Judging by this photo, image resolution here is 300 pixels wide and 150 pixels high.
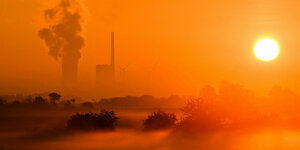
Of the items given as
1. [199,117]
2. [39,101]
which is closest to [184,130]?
[199,117]

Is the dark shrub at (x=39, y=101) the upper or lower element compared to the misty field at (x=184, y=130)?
upper

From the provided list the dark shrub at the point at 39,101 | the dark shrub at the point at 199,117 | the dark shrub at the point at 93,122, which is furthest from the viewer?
the dark shrub at the point at 39,101

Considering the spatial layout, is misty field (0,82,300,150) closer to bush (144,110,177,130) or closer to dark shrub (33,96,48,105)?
bush (144,110,177,130)

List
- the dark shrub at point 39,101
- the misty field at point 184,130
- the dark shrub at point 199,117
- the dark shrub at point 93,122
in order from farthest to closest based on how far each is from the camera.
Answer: the dark shrub at point 39,101, the dark shrub at point 93,122, the dark shrub at point 199,117, the misty field at point 184,130

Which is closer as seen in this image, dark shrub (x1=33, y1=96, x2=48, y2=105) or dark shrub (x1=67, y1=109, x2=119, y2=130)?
dark shrub (x1=67, y1=109, x2=119, y2=130)

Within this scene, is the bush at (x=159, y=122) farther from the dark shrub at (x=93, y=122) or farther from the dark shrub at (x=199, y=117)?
the dark shrub at (x=93, y=122)

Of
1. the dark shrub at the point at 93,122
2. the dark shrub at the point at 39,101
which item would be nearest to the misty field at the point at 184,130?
the dark shrub at the point at 93,122

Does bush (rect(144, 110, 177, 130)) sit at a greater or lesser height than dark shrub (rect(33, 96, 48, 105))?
lesser

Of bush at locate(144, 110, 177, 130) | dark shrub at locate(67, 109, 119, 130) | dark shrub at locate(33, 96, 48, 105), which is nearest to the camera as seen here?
dark shrub at locate(67, 109, 119, 130)

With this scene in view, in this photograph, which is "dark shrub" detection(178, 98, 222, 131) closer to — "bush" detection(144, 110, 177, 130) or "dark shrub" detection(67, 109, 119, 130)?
"bush" detection(144, 110, 177, 130)

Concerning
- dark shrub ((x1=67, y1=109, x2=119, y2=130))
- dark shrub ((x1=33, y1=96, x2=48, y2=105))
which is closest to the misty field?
dark shrub ((x1=67, y1=109, x2=119, y2=130))

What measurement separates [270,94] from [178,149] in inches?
2736

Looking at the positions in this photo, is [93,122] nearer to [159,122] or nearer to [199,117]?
[159,122]

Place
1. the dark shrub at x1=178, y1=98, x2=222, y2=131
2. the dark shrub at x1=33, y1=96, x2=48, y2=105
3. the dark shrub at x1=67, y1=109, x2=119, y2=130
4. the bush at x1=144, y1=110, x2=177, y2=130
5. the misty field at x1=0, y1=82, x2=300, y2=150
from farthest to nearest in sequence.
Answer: the dark shrub at x1=33, y1=96, x2=48, y2=105, the bush at x1=144, y1=110, x2=177, y2=130, the dark shrub at x1=67, y1=109, x2=119, y2=130, the dark shrub at x1=178, y1=98, x2=222, y2=131, the misty field at x1=0, y1=82, x2=300, y2=150
